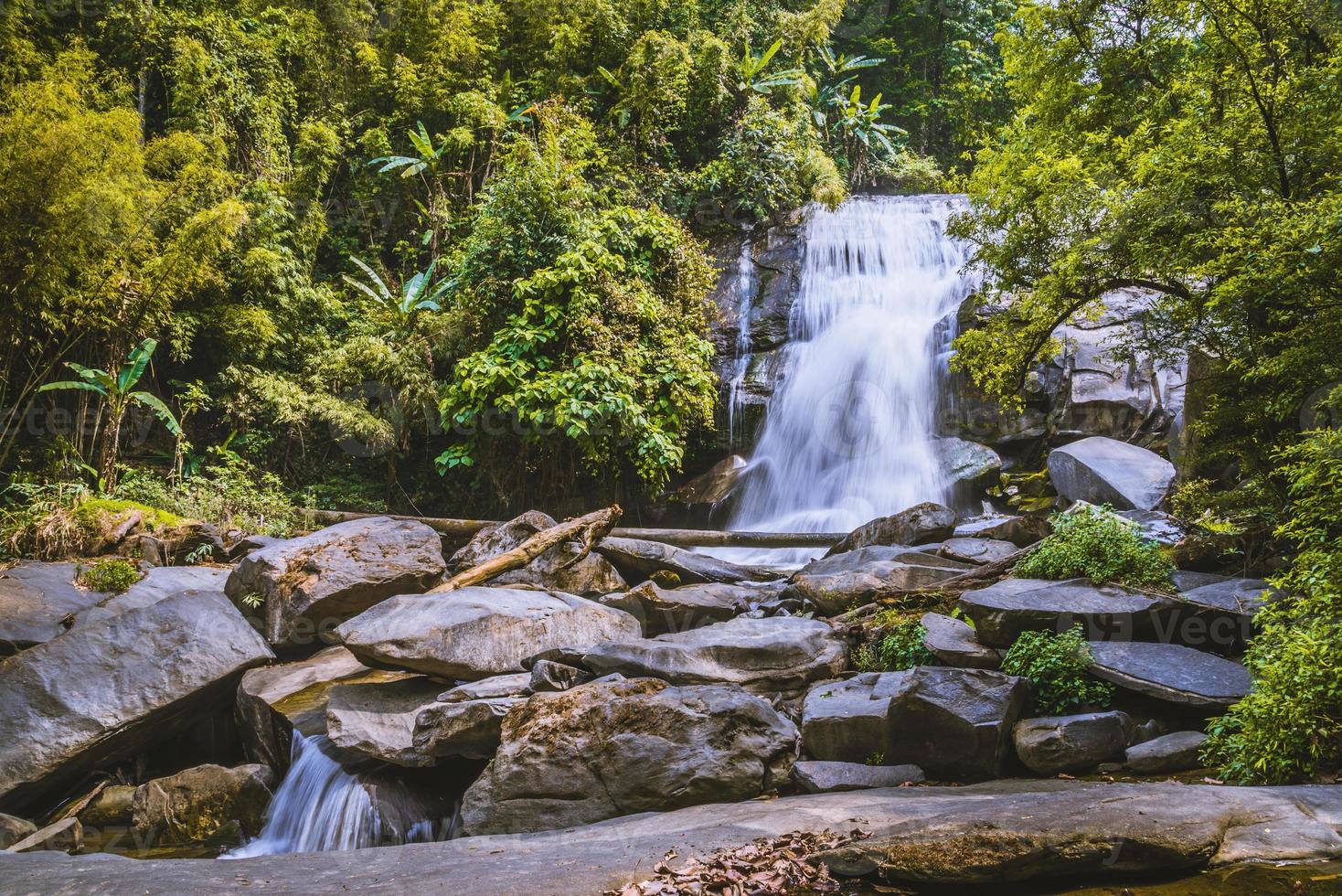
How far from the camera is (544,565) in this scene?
8828 mm

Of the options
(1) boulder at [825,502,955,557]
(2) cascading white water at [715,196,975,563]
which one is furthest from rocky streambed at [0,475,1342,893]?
(2) cascading white water at [715,196,975,563]

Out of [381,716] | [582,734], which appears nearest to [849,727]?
[582,734]

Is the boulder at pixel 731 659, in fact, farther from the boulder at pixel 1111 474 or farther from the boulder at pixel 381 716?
the boulder at pixel 1111 474

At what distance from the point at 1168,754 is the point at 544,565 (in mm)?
6415

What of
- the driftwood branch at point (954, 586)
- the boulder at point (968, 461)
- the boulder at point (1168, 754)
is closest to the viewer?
the boulder at point (1168, 754)

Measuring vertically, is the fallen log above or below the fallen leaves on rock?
below

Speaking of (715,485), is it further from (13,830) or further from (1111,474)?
(13,830)

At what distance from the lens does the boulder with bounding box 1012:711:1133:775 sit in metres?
4.41

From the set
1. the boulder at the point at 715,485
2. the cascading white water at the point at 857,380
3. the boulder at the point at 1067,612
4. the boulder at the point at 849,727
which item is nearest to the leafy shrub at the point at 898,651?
the boulder at the point at 1067,612

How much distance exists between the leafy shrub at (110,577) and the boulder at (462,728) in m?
5.03

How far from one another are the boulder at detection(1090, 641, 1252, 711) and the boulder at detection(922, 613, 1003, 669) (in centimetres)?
71

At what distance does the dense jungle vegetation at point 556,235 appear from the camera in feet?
19.0

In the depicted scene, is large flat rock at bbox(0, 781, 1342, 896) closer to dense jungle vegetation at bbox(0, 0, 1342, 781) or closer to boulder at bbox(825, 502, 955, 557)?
dense jungle vegetation at bbox(0, 0, 1342, 781)

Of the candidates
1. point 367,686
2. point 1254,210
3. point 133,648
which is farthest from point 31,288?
point 1254,210
